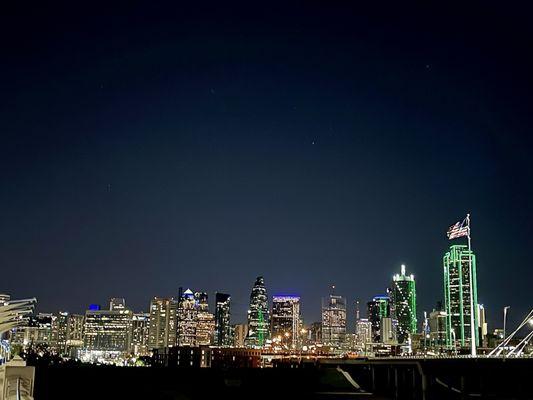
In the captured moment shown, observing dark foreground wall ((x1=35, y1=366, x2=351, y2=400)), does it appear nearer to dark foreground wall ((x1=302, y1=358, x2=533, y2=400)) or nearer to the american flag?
dark foreground wall ((x1=302, y1=358, x2=533, y2=400))

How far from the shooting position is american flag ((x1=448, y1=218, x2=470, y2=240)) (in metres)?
85.2

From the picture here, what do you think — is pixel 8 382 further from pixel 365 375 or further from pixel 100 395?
pixel 365 375

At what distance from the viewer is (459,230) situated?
285 ft

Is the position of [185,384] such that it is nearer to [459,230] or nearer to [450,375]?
[450,375]

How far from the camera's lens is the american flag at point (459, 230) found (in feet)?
280

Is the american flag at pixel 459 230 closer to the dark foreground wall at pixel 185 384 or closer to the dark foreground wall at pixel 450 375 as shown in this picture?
the dark foreground wall at pixel 450 375

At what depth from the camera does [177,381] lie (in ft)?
256

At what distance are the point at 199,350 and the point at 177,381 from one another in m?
80.9

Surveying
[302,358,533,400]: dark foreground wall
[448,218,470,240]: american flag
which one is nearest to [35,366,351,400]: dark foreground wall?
[302,358,533,400]: dark foreground wall

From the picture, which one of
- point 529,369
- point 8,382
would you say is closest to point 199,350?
point 529,369

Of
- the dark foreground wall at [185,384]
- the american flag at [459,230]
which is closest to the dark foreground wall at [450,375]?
the dark foreground wall at [185,384]

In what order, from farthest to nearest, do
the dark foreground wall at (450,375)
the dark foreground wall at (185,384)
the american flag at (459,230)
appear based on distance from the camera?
the american flag at (459,230), the dark foreground wall at (450,375), the dark foreground wall at (185,384)

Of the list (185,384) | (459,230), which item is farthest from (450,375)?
(185,384)

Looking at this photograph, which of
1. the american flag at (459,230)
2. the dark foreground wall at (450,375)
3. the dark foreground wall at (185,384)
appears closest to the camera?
the dark foreground wall at (185,384)
